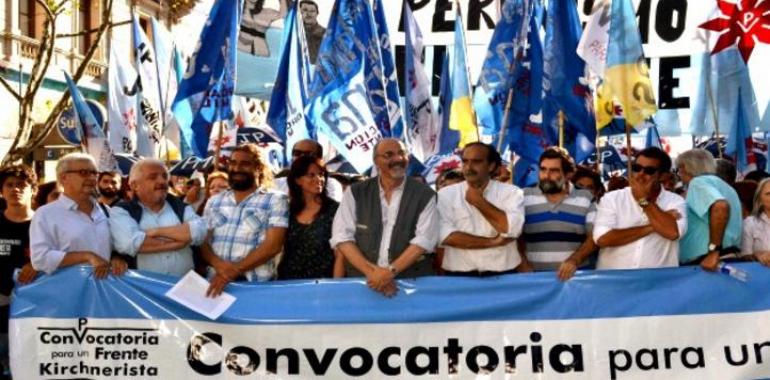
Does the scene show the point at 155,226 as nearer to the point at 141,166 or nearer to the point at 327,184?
the point at 141,166

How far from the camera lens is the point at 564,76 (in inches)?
472

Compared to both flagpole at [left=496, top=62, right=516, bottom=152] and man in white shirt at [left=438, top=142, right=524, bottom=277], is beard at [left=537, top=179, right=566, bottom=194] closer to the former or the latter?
man in white shirt at [left=438, top=142, right=524, bottom=277]

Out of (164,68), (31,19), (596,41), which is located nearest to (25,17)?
(31,19)

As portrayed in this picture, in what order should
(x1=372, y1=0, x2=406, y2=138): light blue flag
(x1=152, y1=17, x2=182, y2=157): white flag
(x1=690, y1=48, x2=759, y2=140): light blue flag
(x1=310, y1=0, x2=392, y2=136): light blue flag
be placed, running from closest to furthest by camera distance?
1. (x1=310, y1=0, x2=392, y2=136): light blue flag
2. (x1=372, y1=0, x2=406, y2=138): light blue flag
3. (x1=690, y1=48, x2=759, y2=140): light blue flag
4. (x1=152, y1=17, x2=182, y2=157): white flag

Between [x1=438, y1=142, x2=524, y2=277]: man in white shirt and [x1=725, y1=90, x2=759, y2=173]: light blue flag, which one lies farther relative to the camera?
[x1=725, y1=90, x2=759, y2=173]: light blue flag

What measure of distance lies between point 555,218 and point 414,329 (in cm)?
124

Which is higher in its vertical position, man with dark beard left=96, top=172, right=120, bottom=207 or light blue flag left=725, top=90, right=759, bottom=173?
light blue flag left=725, top=90, right=759, bottom=173

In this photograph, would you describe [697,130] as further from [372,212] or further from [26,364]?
[26,364]

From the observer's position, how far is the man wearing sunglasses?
693 centimetres

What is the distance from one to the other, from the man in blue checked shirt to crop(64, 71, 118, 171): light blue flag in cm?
680

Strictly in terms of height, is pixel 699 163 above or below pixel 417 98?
below

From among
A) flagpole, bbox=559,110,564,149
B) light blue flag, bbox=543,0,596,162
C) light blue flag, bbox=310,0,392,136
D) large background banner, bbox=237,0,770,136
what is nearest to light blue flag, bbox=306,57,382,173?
light blue flag, bbox=310,0,392,136

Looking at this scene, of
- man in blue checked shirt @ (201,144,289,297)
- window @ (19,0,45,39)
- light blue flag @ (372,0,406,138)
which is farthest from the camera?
window @ (19,0,45,39)

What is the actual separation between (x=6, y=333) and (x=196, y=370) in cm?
150
